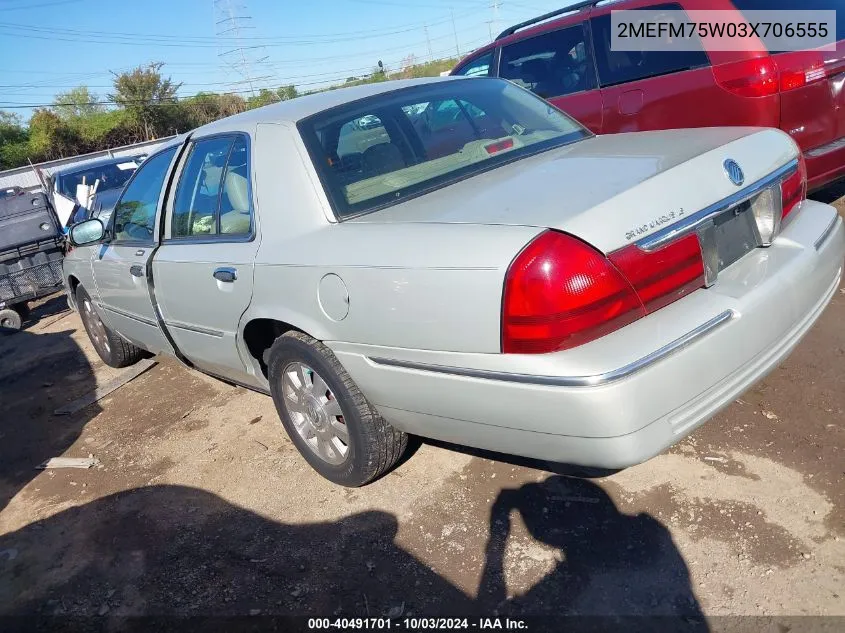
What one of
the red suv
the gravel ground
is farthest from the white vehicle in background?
the gravel ground

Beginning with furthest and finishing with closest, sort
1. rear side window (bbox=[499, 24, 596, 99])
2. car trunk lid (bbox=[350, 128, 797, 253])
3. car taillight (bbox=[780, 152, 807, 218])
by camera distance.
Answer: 1. rear side window (bbox=[499, 24, 596, 99])
2. car taillight (bbox=[780, 152, 807, 218])
3. car trunk lid (bbox=[350, 128, 797, 253])

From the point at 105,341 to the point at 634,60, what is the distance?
4.63 m

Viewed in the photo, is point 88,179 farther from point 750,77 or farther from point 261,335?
point 750,77

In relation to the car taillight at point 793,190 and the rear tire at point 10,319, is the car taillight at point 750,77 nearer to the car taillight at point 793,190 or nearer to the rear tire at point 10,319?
the car taillight at point 793,190

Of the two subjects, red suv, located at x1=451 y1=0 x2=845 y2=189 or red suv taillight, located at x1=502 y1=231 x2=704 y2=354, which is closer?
red suv taillight, located at x1=502 y1=231 x2=704 y2=354

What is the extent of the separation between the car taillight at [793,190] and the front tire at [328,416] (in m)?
1.77

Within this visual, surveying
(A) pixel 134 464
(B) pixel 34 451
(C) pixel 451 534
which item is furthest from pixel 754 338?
(B) pixel 34 451

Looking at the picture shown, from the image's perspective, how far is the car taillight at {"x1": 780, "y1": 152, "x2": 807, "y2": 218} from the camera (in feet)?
8.48

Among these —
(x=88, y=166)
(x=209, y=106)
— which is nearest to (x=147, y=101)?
(x=209, y=106)

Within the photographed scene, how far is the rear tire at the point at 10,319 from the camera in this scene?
7547mm

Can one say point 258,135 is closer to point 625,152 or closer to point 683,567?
point 625,152

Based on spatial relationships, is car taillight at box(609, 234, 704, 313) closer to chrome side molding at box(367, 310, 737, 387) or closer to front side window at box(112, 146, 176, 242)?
chrome side molding at box(367, 310, 737, 387)

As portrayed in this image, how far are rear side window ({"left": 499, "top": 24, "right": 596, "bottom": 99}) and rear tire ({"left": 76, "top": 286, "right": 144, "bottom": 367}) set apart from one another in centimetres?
368

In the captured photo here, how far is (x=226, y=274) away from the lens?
3.03 metres
